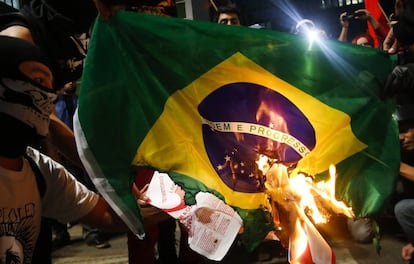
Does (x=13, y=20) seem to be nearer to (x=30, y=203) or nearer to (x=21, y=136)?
(x=21, y=136)

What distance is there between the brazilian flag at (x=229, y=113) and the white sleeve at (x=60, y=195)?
0.11 meters

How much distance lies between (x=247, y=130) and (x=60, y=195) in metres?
1.05

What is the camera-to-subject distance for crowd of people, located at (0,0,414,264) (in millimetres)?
1827

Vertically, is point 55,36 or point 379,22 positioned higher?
point 55,36

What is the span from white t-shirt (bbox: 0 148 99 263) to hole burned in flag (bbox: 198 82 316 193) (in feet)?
2.39

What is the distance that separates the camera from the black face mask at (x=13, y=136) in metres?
1.81

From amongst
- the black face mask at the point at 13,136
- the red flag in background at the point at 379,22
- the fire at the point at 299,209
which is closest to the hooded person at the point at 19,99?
the black face mask at the point at 13,136

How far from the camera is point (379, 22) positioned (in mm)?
5043

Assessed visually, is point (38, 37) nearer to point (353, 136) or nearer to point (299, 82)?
point (299, 82)

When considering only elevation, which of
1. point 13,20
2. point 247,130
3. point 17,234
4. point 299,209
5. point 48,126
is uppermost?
point 13,20

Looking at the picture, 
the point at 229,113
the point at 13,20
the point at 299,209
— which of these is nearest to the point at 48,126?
the point at 13,20

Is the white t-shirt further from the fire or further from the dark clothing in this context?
the fire

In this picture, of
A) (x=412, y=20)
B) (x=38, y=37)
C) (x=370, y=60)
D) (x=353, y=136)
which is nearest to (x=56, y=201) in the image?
(x=38, y=37)

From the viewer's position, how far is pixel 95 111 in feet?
7.78
